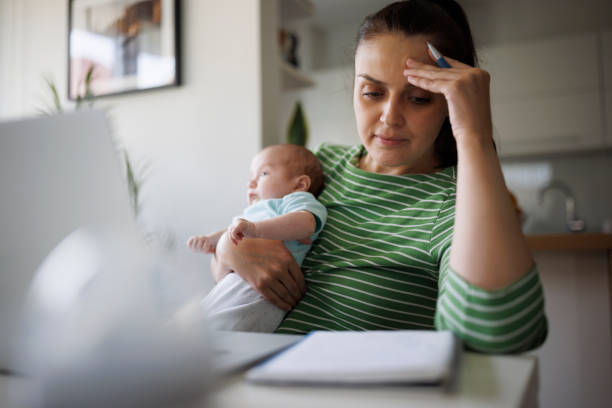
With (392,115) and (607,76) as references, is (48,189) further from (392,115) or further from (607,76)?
(607,76)

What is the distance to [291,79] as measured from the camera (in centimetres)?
254

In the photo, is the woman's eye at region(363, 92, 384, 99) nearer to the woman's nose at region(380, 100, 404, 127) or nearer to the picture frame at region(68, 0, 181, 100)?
the woman's nose at region(380, 100, 404, 127)

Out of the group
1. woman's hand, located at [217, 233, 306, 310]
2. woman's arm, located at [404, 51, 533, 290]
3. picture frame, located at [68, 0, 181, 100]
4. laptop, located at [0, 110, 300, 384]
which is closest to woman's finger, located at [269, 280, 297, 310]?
woman's hand, located at [217, 233, 306, 310]

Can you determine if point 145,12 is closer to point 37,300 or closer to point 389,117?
point 389,117

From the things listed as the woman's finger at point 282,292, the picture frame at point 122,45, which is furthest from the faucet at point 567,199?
the woman's finger at point 282,292

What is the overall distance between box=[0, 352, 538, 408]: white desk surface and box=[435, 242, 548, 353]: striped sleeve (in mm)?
107

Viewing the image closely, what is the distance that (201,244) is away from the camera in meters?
1.10

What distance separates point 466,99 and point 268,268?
478mm

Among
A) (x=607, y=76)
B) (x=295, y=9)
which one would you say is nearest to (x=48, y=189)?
(x=295, y=9)

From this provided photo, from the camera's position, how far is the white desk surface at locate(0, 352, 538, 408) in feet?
1.23

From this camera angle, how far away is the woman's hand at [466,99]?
709 mm

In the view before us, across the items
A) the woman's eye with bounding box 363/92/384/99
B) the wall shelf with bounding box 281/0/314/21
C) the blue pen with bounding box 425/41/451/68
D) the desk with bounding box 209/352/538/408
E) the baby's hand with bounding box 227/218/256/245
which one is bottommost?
the desk with bounding box 209/352/538/408

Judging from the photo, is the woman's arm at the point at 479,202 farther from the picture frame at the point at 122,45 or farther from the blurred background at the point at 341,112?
the picture frame at the point at 122,45

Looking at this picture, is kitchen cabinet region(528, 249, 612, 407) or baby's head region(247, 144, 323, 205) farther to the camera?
kitchen cabinet region(528, 249, 612, 407)
